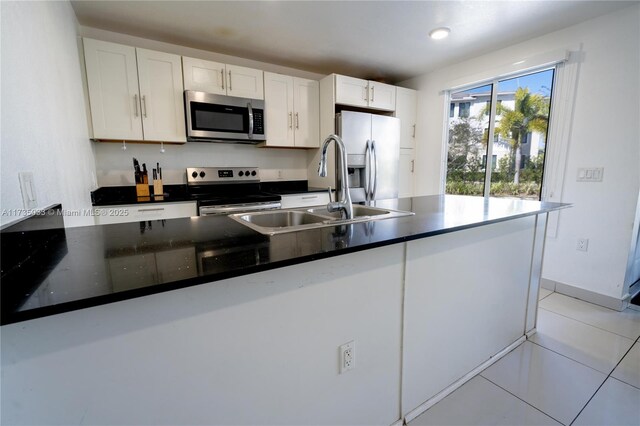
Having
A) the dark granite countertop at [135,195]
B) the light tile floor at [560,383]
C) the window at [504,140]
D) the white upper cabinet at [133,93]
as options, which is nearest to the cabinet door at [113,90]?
the white upper cabinet at [133,93]

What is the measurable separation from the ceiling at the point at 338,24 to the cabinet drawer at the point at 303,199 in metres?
1.53

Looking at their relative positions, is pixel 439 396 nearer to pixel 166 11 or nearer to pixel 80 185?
pixel 80 185

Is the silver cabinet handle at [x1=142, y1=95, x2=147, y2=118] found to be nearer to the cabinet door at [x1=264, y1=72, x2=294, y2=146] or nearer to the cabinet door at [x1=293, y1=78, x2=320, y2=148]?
the cabinet door at [x1=264, y1=72, x2=294, y2=146]

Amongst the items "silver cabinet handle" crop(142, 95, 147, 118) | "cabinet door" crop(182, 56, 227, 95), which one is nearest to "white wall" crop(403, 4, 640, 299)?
"cabinet door" crop(182, 56, 227, 95)

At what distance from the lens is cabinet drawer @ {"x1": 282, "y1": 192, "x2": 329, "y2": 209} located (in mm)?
3043

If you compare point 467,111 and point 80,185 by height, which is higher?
point 467,111

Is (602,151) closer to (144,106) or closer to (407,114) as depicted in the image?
(407,114)

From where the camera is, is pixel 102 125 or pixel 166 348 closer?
pixel 166 348

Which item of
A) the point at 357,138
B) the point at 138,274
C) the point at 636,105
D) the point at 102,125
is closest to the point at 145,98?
the point at 102,125

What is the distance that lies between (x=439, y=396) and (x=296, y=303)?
3.40ft

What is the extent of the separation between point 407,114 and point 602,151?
207 cm

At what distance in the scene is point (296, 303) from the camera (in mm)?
978

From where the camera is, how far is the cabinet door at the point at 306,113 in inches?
128

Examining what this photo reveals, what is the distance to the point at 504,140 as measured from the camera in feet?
10.3
